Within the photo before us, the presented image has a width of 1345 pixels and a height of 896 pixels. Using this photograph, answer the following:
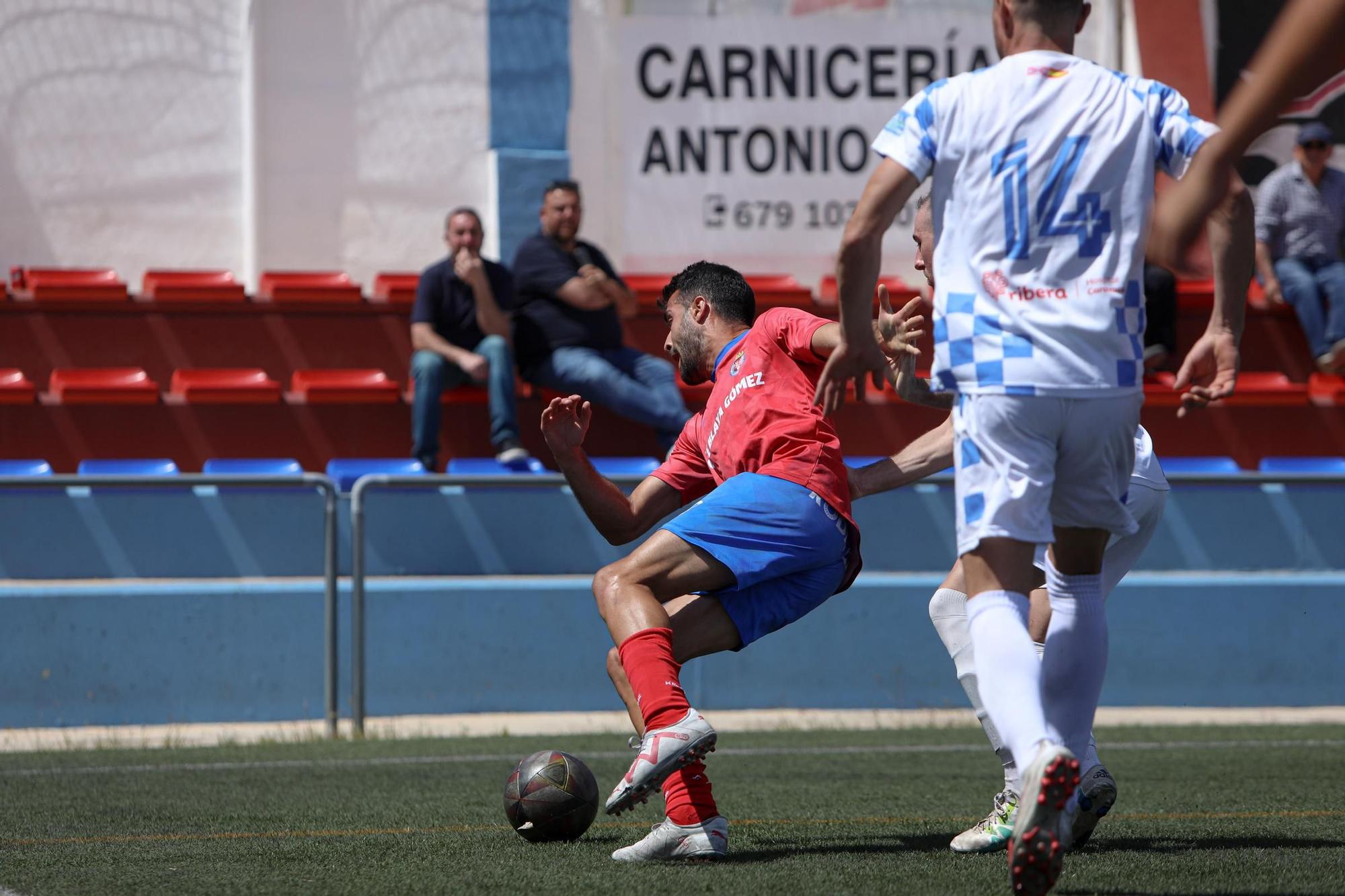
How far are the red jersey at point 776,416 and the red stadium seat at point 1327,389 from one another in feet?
27.4

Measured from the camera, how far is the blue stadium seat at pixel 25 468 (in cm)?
1017

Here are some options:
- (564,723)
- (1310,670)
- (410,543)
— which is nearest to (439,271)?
(410,543)

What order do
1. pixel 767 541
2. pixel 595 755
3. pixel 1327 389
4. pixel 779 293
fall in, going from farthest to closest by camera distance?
pixel 779 293
pixel 1327 389
pixel 595 755
pixel 767 541

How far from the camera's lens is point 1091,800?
4277 mm

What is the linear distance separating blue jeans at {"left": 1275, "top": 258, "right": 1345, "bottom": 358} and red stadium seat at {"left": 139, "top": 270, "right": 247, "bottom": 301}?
7.65m

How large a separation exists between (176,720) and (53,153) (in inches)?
267

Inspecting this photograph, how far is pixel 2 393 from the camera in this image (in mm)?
10625

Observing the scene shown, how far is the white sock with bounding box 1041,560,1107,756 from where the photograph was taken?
145 inches

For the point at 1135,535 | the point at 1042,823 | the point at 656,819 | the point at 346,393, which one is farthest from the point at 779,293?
the point at 1042,823

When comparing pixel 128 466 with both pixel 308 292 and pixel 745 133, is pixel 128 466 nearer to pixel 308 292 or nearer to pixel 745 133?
pixel 308 292

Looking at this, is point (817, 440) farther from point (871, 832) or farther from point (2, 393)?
point (2, 393)

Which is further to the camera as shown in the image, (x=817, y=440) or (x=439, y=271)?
(x=439, y=271)

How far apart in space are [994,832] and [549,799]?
1255 mm

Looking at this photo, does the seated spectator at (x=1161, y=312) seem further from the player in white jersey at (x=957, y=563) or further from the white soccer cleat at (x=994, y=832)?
the white soccer cleat at (x=994, y=832)
